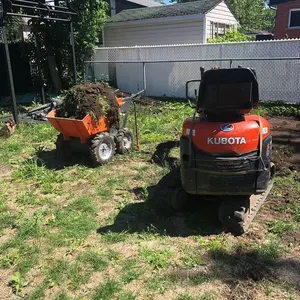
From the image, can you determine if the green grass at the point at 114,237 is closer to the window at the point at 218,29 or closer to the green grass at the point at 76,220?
the green grass at the point at 76,220

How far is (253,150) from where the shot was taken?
11.2 feet

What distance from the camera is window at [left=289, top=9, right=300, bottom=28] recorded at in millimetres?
19328

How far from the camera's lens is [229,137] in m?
3.34

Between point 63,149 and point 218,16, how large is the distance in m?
13.3

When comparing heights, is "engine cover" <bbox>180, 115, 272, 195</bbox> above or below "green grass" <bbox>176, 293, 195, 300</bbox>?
above

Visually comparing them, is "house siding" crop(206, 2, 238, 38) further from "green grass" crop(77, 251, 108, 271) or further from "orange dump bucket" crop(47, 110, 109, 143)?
Answer: "green grass" crop(77, 251, 108, 271)

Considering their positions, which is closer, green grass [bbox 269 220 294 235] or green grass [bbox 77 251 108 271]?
green grass [bbox 77 251 108 271]

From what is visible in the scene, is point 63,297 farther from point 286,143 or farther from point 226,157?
point 286,143

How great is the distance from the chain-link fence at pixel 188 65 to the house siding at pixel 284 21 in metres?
9.55

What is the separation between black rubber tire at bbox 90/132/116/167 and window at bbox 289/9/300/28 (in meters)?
17.2

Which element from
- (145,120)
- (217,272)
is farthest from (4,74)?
(217,272)

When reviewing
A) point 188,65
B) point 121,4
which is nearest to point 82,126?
point 188,65

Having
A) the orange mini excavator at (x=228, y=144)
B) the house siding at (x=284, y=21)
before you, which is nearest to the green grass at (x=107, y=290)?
the orange mini excavator at (x=228, y=144)

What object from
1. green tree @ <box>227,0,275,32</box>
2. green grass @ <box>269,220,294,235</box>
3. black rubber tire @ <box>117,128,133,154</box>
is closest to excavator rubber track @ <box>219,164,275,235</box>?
green grass @ <box>269,220,294,235</box>
